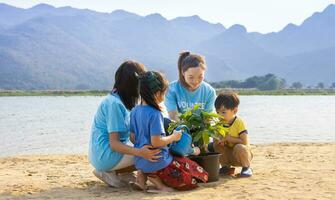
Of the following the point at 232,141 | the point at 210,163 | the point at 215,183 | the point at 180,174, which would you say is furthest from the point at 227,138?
the point at 180,174

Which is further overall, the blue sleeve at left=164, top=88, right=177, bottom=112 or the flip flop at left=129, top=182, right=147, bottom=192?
the blue sleeve at left=164, top=88, right=177, bottom=112

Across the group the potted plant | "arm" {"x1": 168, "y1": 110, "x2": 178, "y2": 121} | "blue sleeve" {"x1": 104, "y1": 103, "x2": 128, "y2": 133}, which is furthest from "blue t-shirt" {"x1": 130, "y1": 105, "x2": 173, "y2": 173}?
"arm" {"x1": 168, "y1": 110, "x2": 178, "y2": 121}

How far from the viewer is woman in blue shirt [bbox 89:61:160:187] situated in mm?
4977

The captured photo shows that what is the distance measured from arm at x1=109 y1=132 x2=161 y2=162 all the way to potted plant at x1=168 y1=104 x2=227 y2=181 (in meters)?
0.48

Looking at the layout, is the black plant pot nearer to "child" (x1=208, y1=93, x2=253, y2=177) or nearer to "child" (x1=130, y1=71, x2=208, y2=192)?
"child" (x1=130, y1=71, x2=208, y2=192)

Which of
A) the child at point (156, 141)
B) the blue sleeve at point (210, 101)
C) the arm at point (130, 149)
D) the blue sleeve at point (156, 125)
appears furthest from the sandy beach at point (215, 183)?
the blue sleeve at point (210, 101)

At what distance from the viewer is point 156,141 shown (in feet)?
15.6

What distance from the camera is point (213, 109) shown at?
6105mm

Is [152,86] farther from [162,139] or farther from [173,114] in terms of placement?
[173,114]

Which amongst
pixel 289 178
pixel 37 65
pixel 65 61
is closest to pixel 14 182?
pixel 289 178

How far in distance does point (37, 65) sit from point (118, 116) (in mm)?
173753

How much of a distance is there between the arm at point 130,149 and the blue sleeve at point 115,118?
62 mm

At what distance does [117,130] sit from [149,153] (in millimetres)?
418

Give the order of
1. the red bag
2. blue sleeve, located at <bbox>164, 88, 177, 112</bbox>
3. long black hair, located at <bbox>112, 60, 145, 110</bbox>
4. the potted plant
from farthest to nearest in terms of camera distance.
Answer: blue sleeve, located at <bbox>164, 88, 177, 112</bbox> → the potted plant → long black hair, located at <bbox>112, 60, 145, 110</bbox> → the red bag
